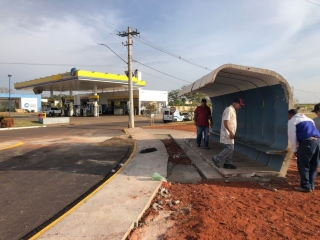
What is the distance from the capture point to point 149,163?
7.52 m

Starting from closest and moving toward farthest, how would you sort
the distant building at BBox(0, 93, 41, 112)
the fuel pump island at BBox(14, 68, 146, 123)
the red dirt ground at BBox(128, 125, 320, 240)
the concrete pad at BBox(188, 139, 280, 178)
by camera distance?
the red dirt ground at BBox(128, 125, 320, 240), the concrete pad at BBox(188, 139, 280, 178), the fuel pump island at BBox(14, 68, 146, 123), the distant building at BBox(0, 93, 41, 112)

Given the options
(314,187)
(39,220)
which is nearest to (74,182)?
(39,220)

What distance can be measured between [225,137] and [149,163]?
264 cm

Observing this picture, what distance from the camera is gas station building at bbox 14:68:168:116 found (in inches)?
1577

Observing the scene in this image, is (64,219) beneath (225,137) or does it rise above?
beneath

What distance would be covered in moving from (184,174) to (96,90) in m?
41.6

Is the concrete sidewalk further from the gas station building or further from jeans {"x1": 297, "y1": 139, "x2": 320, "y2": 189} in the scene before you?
the gas station building

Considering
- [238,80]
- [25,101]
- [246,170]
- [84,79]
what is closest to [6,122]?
[84,79]

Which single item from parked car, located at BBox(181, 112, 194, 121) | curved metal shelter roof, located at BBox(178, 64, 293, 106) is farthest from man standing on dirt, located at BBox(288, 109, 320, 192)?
parked car, located at BBox(181, 112, 194, 121)

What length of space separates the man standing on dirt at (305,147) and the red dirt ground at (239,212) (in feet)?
0.88

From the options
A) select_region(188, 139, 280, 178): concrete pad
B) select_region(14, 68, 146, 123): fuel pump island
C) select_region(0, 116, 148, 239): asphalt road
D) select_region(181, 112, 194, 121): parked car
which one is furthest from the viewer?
select_region(14, 68, 146, 123): fuel pump island

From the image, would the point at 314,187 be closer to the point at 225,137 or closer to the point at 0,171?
the point at 225,137

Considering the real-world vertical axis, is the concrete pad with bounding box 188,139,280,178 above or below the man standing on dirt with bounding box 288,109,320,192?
below

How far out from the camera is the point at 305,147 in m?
4.77
